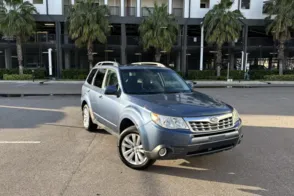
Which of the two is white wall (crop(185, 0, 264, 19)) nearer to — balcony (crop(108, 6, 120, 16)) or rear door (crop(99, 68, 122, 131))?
balcony (crop(108, 6, 120, 16))

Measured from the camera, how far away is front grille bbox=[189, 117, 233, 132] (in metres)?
3.94

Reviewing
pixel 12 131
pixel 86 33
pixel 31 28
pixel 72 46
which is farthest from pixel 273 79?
pixel 12 131

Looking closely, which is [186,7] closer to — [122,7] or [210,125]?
[122,7]

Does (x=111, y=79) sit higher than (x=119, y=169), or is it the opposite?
(x=111, y=79)

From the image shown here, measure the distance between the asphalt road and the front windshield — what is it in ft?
4.37

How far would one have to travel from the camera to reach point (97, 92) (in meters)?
6.01

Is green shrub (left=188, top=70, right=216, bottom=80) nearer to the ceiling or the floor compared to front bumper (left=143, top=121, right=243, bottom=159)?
nearer to the floor

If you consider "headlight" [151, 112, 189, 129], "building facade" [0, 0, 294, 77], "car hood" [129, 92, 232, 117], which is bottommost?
"headlight" [151, 112, 189, 129]

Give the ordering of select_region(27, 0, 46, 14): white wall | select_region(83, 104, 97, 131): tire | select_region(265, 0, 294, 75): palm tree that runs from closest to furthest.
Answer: select_region(83, 104, 97, 131): tire → select_region(265, 0, 294, 75): palm tree → select_region(27, 0, 46, 14): white wall

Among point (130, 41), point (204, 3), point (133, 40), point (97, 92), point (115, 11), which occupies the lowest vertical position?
point (97, 92)

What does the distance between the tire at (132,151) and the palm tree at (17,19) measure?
24.2 m

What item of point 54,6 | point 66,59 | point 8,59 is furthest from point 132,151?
point 8,59

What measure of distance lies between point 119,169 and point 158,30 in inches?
870

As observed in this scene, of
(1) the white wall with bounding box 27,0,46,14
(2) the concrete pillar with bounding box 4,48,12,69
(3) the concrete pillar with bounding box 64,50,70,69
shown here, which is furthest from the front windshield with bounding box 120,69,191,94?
(2) the concrete pillar with bounding box 4,48,12,69
